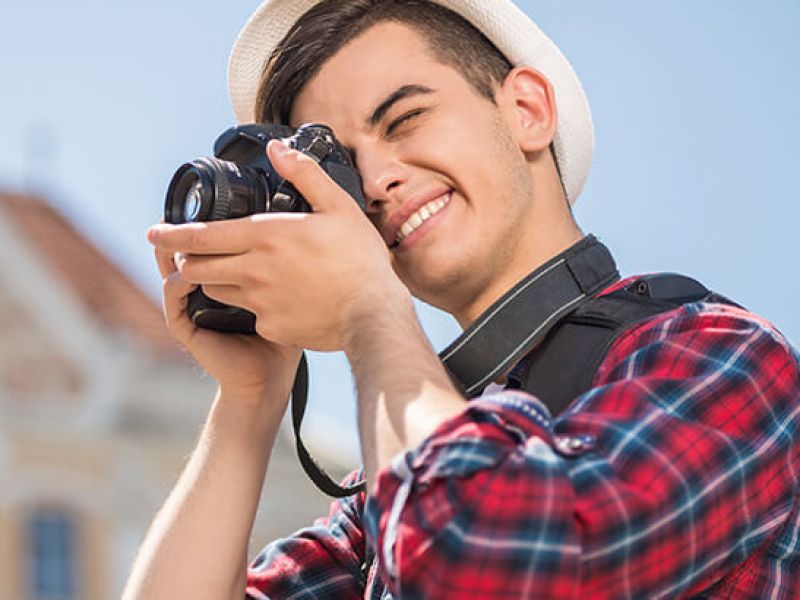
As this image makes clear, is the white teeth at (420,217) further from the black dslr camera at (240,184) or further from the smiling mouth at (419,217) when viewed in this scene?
the black dslr camera at (240,184)

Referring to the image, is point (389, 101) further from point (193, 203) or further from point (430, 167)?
point (193, 203)

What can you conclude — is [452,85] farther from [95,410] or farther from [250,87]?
[95,410]

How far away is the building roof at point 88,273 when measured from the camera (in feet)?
67.3

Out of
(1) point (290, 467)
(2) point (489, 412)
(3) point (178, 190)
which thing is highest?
(3) point (178, 190)

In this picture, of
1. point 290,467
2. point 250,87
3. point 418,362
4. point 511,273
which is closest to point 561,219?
point 511,273

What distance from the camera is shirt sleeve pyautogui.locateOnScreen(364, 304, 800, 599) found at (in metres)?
1.92

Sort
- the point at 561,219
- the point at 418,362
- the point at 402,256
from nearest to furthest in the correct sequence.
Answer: the point at 418,362 < the point at 402,256 < the point at 561,219

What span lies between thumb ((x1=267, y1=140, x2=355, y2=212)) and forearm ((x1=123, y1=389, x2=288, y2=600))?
1.68 ft

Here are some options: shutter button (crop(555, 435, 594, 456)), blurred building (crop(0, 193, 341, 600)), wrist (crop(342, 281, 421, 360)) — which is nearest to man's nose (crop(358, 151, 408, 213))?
wrist (crop(342, 281, 421, 360))

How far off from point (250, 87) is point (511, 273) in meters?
0.56

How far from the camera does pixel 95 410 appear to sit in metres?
20.1

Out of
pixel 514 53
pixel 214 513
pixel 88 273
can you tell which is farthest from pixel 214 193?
pixel 88 273

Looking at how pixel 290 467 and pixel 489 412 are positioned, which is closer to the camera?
pixel 489 412

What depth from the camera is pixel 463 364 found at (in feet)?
8.26
